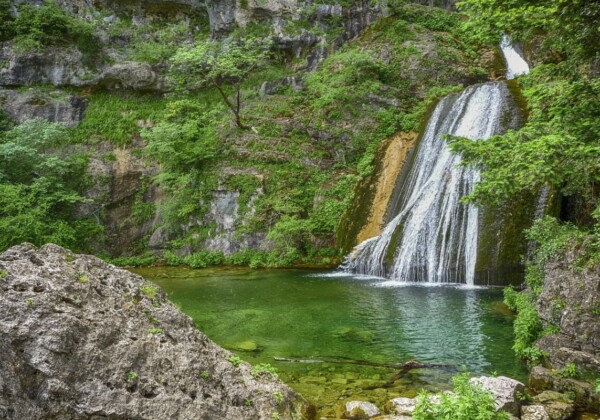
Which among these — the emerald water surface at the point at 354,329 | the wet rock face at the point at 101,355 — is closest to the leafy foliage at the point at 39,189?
the emerald water surface at the point at 354,329

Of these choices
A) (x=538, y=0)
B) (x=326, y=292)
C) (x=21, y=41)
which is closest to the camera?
(x=538, y=0)

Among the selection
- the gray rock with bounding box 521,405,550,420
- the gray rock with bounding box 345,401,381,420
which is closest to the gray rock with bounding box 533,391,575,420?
the gray rock with bounding box 521,405,550,420

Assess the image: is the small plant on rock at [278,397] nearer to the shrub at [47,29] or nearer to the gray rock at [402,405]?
the gray rock at [402,405]

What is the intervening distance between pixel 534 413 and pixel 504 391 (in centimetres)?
37

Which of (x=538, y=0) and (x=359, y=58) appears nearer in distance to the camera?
(x=538, y=0)

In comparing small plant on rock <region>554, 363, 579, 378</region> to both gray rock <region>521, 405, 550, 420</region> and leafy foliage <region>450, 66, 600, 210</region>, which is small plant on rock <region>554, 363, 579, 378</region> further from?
leafy foliage <region>450, 66, 600, 210</region>

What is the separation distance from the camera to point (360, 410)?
5.00 m

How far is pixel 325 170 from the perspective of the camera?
19656 mm

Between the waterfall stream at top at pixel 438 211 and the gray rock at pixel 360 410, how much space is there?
805 centimetres

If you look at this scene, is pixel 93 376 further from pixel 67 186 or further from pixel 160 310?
pixel 67 186

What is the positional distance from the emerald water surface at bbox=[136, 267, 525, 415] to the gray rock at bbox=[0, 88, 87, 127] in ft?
51.1

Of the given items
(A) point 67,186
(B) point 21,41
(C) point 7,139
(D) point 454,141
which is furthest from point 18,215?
(D) point 454,141

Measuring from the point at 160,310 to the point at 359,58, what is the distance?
62.1ft

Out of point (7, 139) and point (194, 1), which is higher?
point (194, 1)
